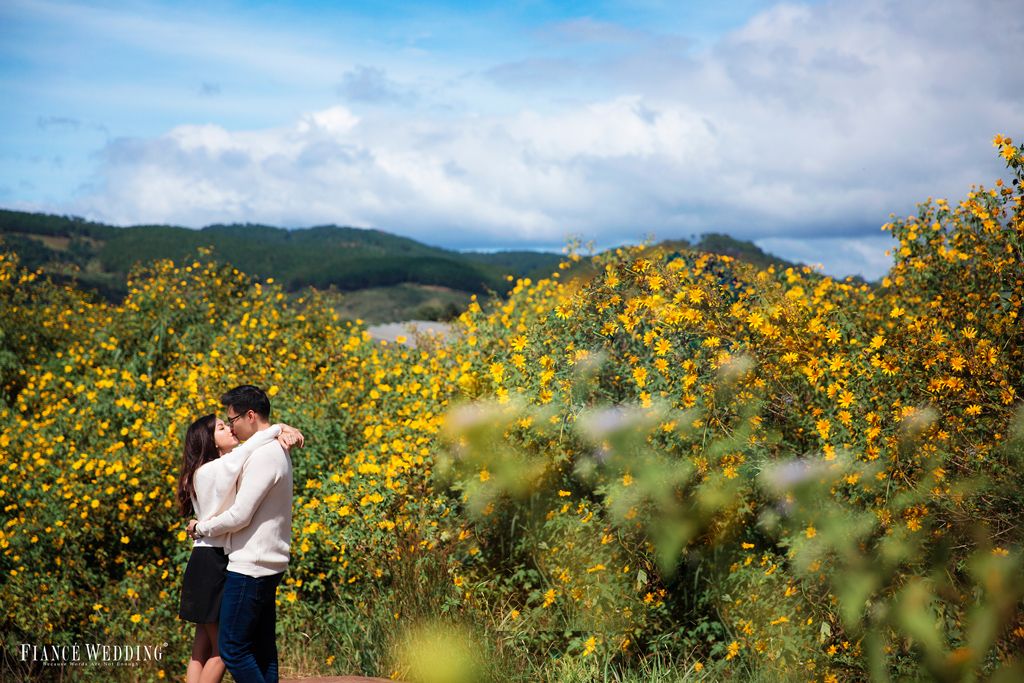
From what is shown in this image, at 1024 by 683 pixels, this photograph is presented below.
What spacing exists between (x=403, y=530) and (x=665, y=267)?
6.99ft

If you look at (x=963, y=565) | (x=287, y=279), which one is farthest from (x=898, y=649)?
(x=287, y=279)

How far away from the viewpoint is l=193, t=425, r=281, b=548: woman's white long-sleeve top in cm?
308

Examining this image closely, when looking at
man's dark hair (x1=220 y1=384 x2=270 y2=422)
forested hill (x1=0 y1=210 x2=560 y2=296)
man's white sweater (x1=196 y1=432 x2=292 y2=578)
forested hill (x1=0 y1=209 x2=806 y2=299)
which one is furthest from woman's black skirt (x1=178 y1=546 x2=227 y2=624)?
forested hill (x1=0 y1=210 x2=560 y2=296)

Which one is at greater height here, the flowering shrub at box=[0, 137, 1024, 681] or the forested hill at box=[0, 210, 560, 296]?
the forested hill at box=[0, 210, 560, 296]

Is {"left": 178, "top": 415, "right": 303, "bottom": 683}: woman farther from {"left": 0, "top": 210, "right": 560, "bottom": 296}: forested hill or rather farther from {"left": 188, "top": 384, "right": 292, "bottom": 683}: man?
{"left": 0, "top": 210, "right": 560, "bottom": 296}: forested hill

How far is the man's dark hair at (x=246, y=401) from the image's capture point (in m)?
3.19

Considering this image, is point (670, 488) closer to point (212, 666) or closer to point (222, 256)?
point (212, 666)

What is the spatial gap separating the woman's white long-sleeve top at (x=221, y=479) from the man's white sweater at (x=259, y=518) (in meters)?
0.03

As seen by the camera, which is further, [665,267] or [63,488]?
[63,488]

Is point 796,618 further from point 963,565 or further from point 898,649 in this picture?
point 963,565

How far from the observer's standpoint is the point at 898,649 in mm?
3033

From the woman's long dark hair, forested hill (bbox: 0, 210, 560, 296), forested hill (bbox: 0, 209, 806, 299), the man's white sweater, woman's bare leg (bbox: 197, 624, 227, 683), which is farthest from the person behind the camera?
forested hill (bbox: 0, 210, 560, 296)

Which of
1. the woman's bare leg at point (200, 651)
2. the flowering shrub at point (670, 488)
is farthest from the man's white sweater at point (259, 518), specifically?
the flowering shrub at point (670, 488)

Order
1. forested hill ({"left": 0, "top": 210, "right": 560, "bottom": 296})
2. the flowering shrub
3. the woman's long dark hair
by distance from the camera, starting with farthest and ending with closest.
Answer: forested hill ({"left": 0, "top": 210, "right": 560, "bottom": 296}), the woman's long dark hair, the flowering shrub
